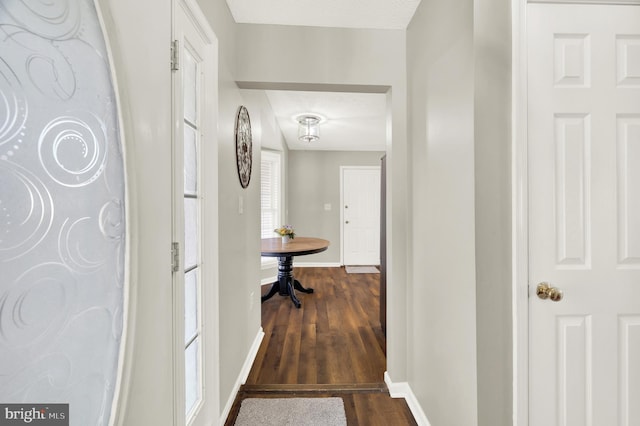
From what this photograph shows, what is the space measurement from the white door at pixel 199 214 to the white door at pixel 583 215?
1.44 meters

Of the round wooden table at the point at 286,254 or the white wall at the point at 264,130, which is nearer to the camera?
the white wall at the point at 264,130

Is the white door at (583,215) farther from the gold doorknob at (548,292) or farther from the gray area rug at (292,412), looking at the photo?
the gray area rug at (292,412)

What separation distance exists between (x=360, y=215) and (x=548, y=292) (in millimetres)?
4789

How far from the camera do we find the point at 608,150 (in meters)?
1.04

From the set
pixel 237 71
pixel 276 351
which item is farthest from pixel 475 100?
pixel 276 351

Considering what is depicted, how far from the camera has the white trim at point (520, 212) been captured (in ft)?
3.41

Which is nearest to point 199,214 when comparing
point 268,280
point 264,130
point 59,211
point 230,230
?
point 230,230

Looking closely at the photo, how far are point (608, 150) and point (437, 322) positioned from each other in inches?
41.1

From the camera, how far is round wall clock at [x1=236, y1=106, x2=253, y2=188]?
5.87ft

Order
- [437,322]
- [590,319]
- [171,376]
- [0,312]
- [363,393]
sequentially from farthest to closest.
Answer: [363,393], [437,322], [590,319], [171,376], [0,312]

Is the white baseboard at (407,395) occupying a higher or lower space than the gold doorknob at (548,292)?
lower

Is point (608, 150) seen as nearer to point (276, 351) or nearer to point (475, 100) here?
point (475, 100)

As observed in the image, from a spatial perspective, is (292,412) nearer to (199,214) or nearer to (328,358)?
(328,358)

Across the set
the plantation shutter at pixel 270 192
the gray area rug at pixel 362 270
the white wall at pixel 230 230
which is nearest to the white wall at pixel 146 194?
the white wall at pixel 230 230
